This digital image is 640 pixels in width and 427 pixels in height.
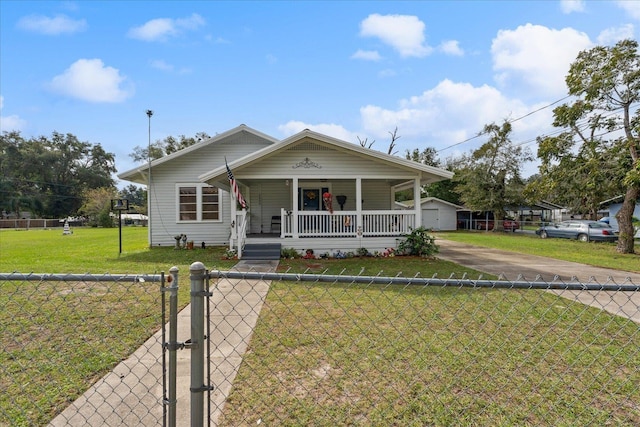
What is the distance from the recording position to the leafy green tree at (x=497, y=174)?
28844 millimetres

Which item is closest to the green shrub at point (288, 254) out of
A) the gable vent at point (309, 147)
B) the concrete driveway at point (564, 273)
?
the gable vent at point (309, 147)

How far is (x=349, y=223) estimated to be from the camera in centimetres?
1190

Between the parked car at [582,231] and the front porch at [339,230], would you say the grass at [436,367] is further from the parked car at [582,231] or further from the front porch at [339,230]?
→ the parked car at [582,231]

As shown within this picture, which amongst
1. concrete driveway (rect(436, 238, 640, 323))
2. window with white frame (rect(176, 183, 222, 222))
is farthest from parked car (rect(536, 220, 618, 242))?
window with white frame (rect(176, 183, 222, 222))

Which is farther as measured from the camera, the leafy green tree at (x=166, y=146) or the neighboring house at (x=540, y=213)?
the neighboring house at (x=540, y=213)

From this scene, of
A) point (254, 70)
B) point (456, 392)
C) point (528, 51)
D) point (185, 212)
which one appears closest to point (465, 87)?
point (528, 51)

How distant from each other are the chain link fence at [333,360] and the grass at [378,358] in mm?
16

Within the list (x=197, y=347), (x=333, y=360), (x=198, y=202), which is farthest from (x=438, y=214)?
(x=197, y=347)

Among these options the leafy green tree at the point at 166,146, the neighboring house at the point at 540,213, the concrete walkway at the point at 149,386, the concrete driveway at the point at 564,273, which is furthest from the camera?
the neighboring house at the point at 540,213

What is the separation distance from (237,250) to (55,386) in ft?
27.6

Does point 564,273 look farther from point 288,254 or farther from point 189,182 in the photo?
point 189,182

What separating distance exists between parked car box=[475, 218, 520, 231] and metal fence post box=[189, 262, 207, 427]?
31809 mm

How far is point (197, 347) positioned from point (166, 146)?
43542 mm

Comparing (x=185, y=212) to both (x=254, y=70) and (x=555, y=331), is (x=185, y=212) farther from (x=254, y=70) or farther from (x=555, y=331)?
(x=555, y=331)
